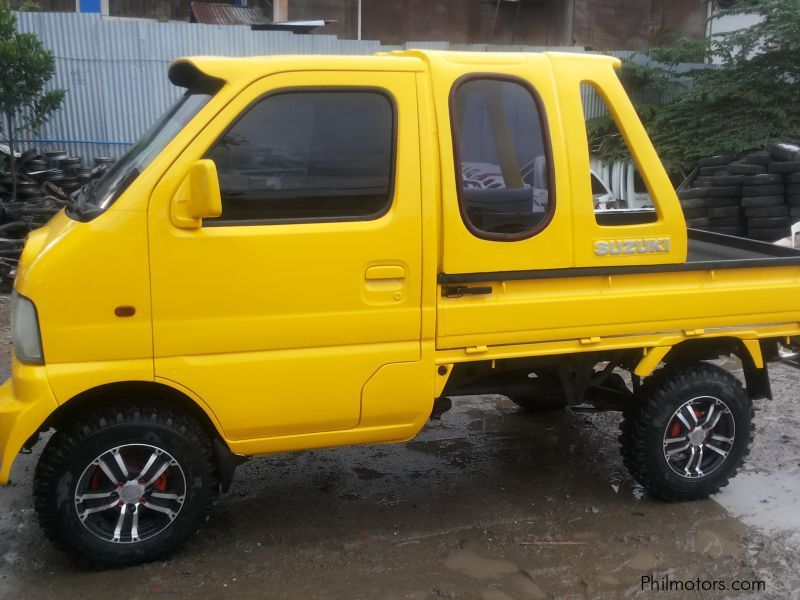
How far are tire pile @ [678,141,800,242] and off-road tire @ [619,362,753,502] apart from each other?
4565mm

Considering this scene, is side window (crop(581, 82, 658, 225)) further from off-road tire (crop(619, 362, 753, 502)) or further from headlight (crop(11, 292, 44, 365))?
headlight (crop(11, 292, 44, 365))

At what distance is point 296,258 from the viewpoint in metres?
3.38

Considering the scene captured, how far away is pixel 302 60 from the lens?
3.44m

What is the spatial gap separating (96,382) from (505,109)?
2.26 metres

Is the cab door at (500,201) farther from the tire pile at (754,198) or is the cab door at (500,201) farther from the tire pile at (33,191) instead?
the tire pile at (33,191)

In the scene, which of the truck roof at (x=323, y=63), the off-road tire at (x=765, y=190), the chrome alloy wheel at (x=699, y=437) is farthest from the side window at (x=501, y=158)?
the off-road tire at (x=765, y=190)

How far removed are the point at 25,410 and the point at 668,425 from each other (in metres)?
3.17

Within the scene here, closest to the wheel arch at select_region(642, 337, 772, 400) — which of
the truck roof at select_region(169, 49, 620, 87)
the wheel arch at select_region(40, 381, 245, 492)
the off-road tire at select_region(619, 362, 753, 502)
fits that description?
the off-road tire at select_region(619, 362, 753, 502)

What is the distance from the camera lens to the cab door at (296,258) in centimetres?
→ 330

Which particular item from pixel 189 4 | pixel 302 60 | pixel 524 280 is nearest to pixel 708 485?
pixel 524 280

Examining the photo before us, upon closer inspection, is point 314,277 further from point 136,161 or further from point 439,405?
point 439,405

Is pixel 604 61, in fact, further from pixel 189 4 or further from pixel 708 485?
pixel 189 4

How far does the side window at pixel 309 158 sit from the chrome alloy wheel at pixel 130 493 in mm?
1126

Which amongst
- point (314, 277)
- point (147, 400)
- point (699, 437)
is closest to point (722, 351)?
point (699, 437)
